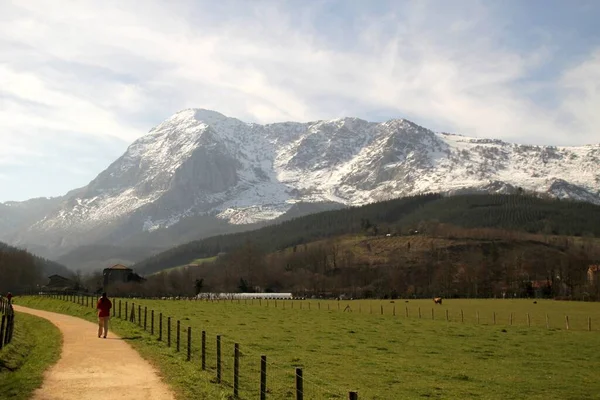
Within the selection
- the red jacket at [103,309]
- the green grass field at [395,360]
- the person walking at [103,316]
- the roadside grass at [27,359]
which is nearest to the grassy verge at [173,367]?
the green grass field at [395,360]

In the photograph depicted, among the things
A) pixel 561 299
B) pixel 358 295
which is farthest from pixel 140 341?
pixel 358 295

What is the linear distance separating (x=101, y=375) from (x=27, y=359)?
716 centimetres

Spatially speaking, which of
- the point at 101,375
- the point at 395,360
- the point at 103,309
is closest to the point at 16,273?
the point at 103,309

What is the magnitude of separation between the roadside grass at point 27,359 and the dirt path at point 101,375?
1.33ft

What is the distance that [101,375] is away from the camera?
24.0m

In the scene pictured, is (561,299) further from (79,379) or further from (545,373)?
(79,379)

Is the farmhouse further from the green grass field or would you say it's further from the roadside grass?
the roadside grass

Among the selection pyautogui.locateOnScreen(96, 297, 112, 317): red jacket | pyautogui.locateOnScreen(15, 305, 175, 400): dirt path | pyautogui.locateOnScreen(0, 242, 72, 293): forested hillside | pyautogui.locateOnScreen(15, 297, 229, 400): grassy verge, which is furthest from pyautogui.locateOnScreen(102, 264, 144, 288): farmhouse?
pyautogui.locateOnScreen(15, 305, 175, 400): dirt path

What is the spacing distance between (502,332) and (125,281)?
154095 mm

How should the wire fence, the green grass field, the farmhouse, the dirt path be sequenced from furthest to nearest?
the farmhouse < the green grass field < the wire fence < the dirt path

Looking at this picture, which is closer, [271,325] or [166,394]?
[166,394]

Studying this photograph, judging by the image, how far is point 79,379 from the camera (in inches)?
909

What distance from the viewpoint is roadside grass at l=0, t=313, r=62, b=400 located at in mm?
20891

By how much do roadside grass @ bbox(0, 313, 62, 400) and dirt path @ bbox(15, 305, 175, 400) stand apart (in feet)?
1.33
